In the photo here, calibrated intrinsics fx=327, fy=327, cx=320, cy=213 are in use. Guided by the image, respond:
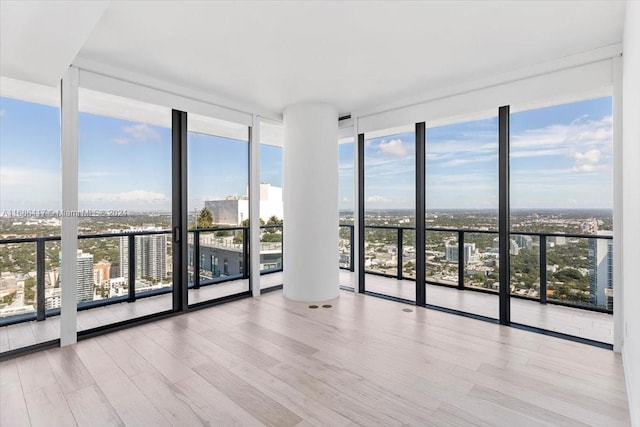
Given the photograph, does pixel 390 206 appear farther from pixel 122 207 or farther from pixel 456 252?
pixel 122 207

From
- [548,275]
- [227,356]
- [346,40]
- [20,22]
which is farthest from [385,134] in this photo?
[20,22]

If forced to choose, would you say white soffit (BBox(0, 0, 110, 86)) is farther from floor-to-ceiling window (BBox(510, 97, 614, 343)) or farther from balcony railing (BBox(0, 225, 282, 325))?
floor-to-ceiling window (BBox(510, 97, 614, 343))

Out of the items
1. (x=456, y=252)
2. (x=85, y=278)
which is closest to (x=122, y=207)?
(x=85, y=278)

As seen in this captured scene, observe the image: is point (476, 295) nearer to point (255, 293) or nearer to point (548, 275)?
point (548, 275)

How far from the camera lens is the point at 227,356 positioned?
2764 mm

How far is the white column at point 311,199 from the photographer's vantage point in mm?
4430

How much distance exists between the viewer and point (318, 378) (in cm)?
241

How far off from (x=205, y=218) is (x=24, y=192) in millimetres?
1905

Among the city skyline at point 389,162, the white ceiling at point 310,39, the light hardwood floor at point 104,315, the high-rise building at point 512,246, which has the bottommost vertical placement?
the light hardwood floor at point 104,315

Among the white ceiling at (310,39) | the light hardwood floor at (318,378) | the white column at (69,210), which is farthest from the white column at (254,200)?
the white column at (69,210)

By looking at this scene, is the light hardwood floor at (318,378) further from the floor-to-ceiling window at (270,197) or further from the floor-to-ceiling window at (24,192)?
the floor-to-ceiling window at (270,197)

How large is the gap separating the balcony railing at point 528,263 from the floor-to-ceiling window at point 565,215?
0.01 m

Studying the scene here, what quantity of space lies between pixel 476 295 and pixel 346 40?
3565 millimetres

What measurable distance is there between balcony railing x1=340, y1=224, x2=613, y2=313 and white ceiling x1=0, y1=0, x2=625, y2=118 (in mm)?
1915
